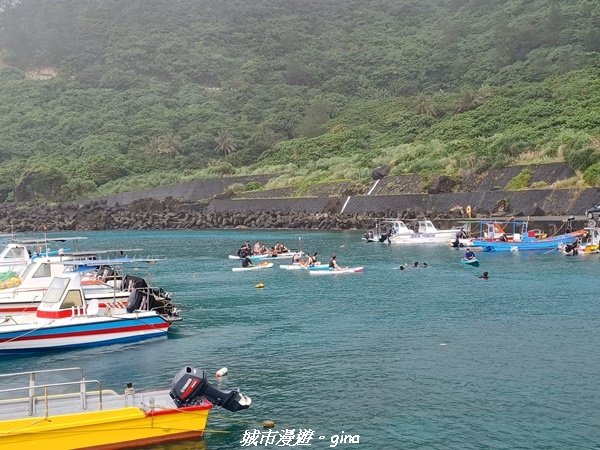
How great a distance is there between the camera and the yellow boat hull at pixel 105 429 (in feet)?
61.0

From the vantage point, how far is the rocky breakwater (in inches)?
4237

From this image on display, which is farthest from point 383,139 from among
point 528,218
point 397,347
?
point 397,347

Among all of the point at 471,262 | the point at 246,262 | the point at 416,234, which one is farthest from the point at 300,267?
the point at 416,234

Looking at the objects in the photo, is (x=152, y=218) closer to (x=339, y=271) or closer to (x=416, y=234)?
(x=416, y=234)

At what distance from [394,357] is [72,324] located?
13.3m

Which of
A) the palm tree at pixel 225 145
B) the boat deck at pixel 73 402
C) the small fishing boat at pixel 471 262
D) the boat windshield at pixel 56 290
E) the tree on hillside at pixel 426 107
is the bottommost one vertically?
the boat deck at pixel 73 402

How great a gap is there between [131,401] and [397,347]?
13841 millimetres

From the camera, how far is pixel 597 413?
2238 cm

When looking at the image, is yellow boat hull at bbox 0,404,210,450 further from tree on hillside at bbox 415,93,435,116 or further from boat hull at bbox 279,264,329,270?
tree on hillside at bbox 415,93,435,116

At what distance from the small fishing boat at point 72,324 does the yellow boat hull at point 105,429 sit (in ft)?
40.8

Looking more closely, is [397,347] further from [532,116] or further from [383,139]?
[383,139]

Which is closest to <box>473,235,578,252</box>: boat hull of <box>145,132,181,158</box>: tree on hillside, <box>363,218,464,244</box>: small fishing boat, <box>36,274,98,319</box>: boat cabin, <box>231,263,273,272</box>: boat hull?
<box>363,218,464,244</box>: small fishing boat

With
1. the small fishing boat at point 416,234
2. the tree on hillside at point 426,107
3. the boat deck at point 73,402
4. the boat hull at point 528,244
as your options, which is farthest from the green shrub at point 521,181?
the boat deck at point 73,402

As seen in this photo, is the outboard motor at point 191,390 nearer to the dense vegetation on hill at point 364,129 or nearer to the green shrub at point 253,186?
the dense vegetation on hill at point 364,129
